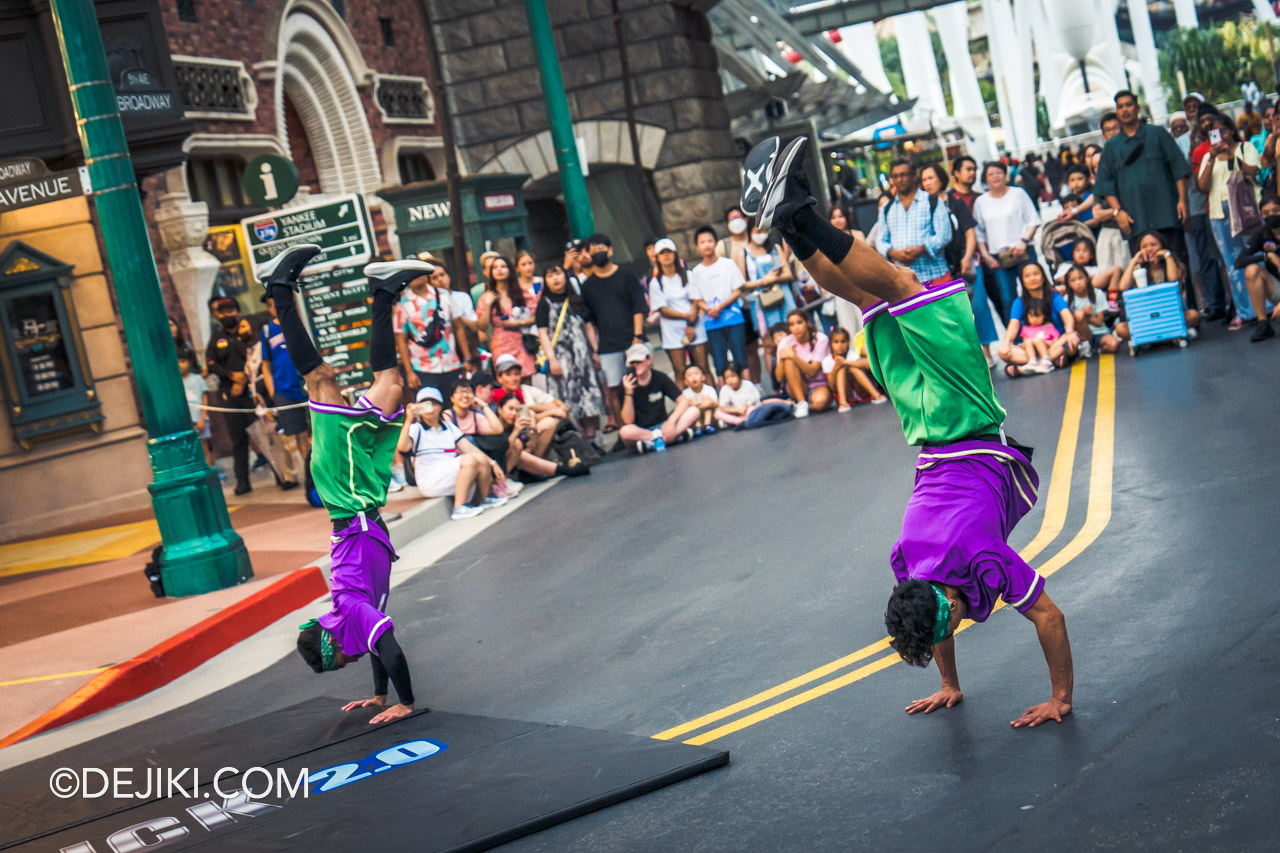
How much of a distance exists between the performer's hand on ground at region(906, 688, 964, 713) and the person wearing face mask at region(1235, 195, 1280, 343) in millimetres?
8124

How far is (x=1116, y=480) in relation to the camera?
8.34 m

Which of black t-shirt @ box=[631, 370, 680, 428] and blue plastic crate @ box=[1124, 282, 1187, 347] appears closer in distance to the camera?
blue plastic crate @ box=[1124, 282, 1187, 347]

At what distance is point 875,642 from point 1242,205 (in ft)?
28.0

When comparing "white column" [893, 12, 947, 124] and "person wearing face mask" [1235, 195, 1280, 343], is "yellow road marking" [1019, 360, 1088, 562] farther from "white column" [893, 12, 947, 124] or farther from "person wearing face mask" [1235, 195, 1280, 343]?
"white column" [893, 12, 947, 124]

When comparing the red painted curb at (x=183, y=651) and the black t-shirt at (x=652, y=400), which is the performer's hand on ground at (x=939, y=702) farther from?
the black t-shirt at (x=652, y=400)

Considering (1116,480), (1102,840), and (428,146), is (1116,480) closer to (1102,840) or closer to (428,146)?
(1102,840)

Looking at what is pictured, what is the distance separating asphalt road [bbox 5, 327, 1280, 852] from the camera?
4.37 m

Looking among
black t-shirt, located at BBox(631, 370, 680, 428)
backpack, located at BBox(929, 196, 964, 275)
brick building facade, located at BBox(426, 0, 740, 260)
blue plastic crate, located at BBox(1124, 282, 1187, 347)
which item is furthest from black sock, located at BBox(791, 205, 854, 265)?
brick building facade, located at BBox(426, 0, 740, 260)

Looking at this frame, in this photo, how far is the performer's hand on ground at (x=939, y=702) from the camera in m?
5.32

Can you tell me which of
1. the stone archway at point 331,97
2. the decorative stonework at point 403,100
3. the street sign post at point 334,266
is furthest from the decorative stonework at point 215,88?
the street sign post at point 334,266

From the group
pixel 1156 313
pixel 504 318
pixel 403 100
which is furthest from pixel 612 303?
pixel 403 100

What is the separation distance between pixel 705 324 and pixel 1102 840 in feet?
36.9

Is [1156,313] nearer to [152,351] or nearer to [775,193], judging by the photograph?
[152,351]

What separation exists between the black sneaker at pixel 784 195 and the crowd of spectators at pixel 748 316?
7489 millimetres
